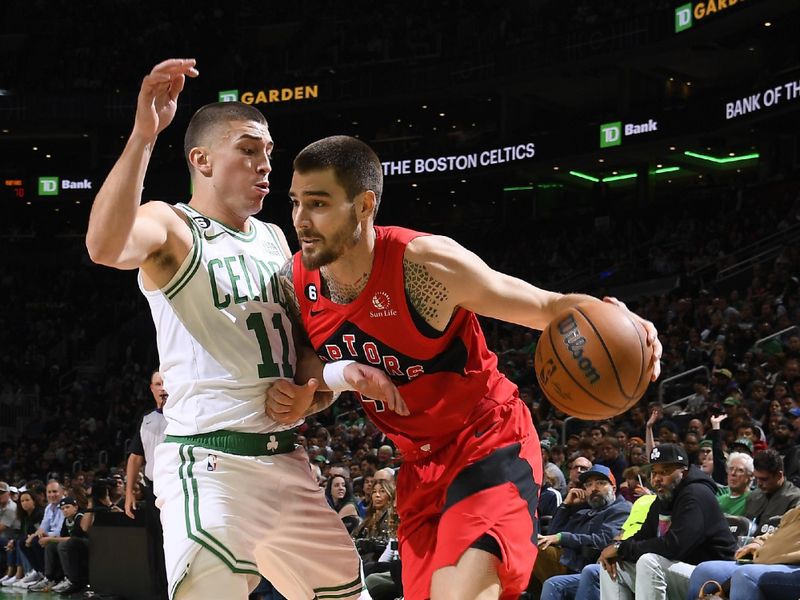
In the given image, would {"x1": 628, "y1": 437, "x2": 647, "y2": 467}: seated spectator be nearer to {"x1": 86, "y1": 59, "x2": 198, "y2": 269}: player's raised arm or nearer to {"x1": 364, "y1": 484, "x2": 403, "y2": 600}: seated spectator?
{"x1": 364, "y1": 484, "x2": 403, "y2": 600}: seated spectator

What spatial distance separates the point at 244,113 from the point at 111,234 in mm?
900

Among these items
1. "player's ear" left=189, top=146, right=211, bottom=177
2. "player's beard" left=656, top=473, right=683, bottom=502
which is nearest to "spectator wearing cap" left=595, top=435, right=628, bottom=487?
"player's beard" left=656, top=473, right=683, bottom=502

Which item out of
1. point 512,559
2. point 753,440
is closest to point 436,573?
point 512,559

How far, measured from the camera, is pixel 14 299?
99.3ft

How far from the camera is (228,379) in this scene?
374 centimetres

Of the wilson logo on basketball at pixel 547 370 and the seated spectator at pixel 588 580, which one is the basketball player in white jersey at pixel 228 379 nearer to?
the wilson logo on basketball at pixel 547 370

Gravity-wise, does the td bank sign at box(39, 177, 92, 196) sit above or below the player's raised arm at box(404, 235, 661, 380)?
above

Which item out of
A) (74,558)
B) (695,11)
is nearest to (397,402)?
(74,558)

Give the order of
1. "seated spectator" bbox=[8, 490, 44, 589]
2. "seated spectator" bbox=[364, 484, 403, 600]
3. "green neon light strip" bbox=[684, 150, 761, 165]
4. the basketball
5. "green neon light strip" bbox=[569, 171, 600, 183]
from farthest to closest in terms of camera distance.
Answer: "green neon light strip" bbox=[569, 171, 600, 183] → "green neon light strip" bbox=[684, 150, 761, 165] → "seated spectator" bbox=[8, 490, 44, 589] → "seated spectator" bbox=[364, 484, 403, 600] → the basketball

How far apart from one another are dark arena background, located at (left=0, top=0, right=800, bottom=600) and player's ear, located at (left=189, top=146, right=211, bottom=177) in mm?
9026

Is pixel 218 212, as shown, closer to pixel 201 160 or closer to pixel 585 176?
pixel 201 160

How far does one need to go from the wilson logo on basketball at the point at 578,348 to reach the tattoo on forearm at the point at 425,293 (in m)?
0.41

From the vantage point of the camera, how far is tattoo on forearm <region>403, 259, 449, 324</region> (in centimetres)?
343

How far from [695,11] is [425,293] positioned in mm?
20270
